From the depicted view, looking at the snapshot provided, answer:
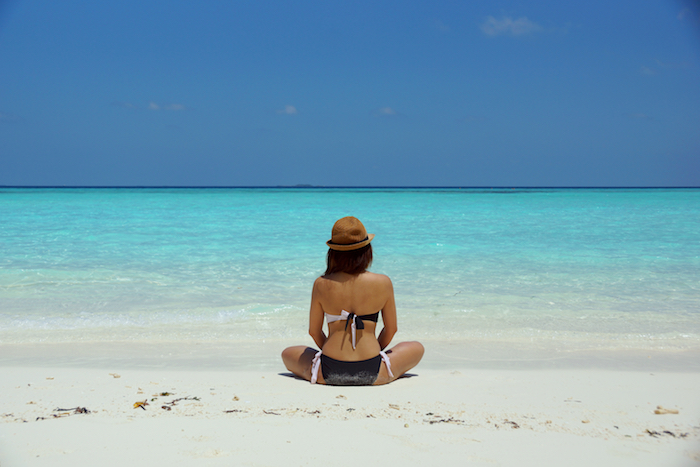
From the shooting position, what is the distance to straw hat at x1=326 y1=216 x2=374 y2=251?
3174mm

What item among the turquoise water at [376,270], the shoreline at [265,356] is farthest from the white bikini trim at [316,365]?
the turquoise water at [376,270]

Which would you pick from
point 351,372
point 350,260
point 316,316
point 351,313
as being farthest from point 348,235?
point 351,372

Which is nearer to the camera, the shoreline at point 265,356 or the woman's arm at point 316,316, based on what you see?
the woman's arm at point 316,316

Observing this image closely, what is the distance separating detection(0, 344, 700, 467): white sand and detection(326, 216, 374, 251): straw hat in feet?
3.20

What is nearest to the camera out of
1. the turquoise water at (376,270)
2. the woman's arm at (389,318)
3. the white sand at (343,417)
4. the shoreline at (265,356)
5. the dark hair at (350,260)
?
the white sand at (343,417)

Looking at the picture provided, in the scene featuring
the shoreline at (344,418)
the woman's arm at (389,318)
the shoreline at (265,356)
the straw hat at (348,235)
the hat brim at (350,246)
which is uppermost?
the straw hat at (348,235)

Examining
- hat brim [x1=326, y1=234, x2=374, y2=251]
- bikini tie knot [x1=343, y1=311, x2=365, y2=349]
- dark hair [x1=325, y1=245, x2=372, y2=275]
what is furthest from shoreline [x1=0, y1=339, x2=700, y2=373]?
hat brim [x1=326, y1=234, x2=374, y2=251]

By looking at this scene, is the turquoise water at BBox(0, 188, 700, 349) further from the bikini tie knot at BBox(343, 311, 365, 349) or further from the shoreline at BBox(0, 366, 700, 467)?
the bikini tie knot at BBox(343, 311, 365, 349)

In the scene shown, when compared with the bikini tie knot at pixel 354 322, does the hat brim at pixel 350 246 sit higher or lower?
higher

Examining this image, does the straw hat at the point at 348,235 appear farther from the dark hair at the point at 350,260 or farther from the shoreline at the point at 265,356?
the shoreline at the point at 265,356

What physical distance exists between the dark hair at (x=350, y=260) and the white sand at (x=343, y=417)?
82 cm

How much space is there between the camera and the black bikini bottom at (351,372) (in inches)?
132

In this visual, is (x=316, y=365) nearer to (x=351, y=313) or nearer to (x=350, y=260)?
(x=351, y=313)

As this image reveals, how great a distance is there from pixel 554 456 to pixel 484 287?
15.7 ft
